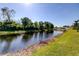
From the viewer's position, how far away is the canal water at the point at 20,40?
4.48 meters

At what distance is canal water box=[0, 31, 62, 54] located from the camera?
177 inches

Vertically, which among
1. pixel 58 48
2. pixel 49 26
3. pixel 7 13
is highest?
pixel 7 13

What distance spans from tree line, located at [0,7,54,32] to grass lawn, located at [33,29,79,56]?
0.71 ft

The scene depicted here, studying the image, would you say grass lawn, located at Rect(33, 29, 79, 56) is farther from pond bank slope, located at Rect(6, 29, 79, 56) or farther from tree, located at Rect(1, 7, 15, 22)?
tree, located at Rect(1, 7, 15, 22)

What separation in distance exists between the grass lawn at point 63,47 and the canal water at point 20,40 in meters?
0.11

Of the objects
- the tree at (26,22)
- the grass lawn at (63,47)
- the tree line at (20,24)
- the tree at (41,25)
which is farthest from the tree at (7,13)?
the grass lawn at (63,47)

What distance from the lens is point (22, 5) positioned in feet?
14.7

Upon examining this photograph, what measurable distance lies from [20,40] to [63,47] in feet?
1.94

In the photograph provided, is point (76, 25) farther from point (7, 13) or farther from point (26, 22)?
point (7, 13)

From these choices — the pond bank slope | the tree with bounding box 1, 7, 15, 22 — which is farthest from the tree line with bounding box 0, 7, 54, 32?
the pond bank slope

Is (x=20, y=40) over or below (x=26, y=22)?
below

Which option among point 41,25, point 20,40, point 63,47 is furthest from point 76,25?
point 20,40

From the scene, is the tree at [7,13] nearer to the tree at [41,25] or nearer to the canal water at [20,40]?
the canal water at [20,40]

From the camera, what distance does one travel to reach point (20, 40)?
4559 mm
